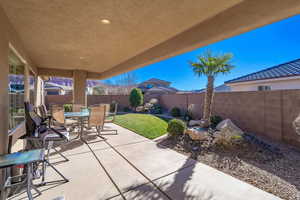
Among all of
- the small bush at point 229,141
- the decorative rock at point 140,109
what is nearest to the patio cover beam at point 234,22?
the small bush at point 229,141

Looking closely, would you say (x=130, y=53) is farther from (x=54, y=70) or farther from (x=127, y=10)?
(x=54, y=70)

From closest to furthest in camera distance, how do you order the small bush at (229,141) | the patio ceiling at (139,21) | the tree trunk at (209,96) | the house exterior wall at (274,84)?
the patio ceiling at (139,21) → the small bush at (229,141) → the tree trunk at (209,96) → the house exterior wall at (274,84)

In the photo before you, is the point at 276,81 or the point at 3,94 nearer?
the point at 3,94

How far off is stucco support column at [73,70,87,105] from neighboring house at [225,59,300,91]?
9.90m

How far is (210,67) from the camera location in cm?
482

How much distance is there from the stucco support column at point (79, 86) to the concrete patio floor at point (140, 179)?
4.76 metres

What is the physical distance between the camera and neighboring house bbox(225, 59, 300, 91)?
7.12m

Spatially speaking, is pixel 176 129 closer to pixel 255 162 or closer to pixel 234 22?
pixel 255 162

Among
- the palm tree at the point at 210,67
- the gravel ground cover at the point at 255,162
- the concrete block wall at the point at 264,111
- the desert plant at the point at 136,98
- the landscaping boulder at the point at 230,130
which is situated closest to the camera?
the gravel ground cover at the point at 255,162

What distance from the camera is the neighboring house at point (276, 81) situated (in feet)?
23.4

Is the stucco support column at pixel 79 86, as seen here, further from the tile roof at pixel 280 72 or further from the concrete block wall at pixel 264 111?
the tile roof at pixel 280 72

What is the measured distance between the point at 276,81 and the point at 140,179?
9.45 meters

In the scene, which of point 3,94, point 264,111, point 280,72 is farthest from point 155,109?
point 3,94

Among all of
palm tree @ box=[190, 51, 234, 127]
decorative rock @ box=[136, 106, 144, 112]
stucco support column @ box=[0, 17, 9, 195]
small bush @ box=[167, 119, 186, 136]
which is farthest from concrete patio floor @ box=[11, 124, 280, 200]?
decorative rock @ box=[136, 106, 144, 112]
